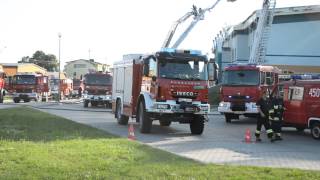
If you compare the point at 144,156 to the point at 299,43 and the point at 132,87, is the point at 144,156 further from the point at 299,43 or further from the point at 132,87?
the point at 299,43

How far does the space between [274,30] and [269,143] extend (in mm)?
36942

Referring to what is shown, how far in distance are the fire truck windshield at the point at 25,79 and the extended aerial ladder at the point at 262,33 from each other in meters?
19.1

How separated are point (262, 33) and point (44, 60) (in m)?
124

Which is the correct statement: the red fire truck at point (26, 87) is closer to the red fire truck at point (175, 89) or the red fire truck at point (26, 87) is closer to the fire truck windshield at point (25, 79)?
the fire truck windshield at point (25, 79)

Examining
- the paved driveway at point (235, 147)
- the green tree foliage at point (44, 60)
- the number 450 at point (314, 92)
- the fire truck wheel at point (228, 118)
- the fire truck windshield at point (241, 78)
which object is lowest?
the paved driveway at point (235, 147)

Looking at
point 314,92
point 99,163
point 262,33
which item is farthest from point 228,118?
point 99,163

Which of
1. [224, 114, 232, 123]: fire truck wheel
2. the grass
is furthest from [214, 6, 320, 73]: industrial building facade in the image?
the grass

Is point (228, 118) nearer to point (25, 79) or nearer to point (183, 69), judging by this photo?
point (183, 69)

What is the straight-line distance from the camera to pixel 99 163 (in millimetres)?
10414

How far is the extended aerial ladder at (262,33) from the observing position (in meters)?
40.6

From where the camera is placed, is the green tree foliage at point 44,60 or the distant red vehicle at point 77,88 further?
the green tree foliage at point 44,60

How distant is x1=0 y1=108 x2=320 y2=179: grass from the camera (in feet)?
30.2

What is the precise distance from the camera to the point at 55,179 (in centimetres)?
865

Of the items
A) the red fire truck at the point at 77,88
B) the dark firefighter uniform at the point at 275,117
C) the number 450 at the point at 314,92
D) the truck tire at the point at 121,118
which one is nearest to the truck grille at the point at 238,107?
the truck tire at the point at 121,118
